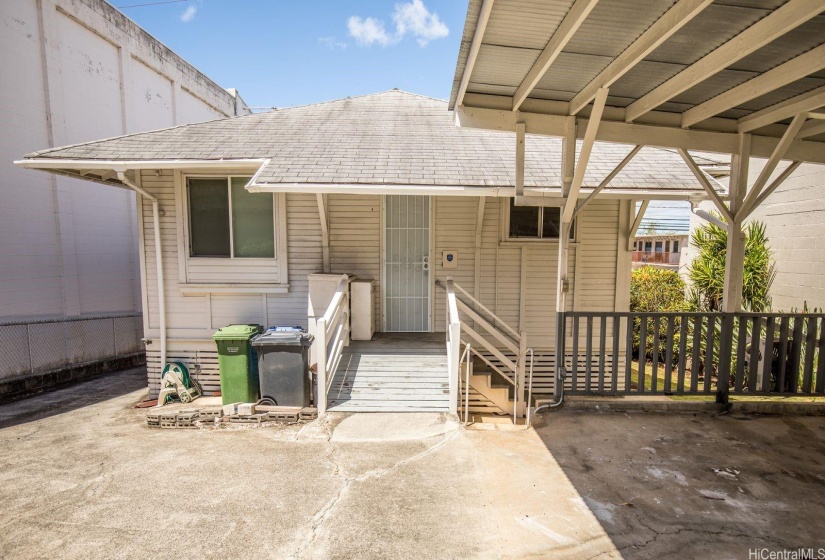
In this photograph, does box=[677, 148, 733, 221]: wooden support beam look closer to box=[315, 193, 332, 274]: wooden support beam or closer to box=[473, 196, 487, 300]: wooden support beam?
box=[473, 196, 487, 300]: wooden support beam

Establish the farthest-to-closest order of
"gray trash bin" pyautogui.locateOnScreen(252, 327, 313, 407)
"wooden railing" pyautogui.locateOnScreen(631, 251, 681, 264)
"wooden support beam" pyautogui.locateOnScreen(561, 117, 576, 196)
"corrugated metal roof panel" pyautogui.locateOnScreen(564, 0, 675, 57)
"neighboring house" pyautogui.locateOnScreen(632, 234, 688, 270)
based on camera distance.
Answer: "neighboring house" pyautogui.locateOnScreen(632, 234, 688, 270)
"wooden railing" pyautogui.locateOnScreen(631, 251, 681, 264)
"gray trash bin" pyautogui.locateOnScreen(252, 327, 313, 407)
"wooden support beam" pyautogui.locateOnScreen(561, 117, 576, 196)
"corrugated metal roof panel" pyautogui.locateOnScreen(564, 0, 675, 57)

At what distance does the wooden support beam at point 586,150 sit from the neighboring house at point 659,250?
1416 cm

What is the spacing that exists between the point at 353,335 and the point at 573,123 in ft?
15.4

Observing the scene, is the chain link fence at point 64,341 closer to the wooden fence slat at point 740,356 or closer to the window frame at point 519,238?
the window frame at point 519,238

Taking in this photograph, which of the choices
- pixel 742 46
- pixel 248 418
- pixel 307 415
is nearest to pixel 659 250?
pixel 742 46

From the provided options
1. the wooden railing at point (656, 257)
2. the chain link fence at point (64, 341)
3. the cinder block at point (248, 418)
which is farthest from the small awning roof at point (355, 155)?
the wooden railing at point (656, 257)

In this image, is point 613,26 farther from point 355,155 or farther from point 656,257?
point 656,257

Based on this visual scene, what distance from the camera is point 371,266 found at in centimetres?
735

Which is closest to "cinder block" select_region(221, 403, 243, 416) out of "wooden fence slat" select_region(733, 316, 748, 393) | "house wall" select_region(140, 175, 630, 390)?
"house wall" select_region(140, 175, 630, 390)

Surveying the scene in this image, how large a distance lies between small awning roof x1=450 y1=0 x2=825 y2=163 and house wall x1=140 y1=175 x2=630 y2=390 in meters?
2.31

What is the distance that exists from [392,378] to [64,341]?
7.60 meters

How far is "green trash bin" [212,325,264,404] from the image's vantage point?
6.04 metres

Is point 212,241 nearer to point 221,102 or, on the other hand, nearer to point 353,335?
point 353,335

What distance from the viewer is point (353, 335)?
697cm
